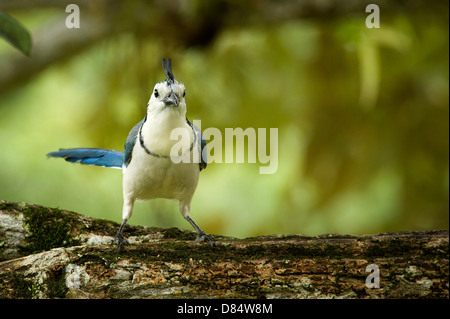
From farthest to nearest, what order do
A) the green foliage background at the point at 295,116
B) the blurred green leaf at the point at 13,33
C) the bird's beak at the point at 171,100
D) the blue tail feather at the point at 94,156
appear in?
1. the green foliage background at the point at 295,116
2. the blue tail feather at the point at 94,156
3. the bird's beak at the point at 171,100
4. the blurred green leaf at the point at 13,33

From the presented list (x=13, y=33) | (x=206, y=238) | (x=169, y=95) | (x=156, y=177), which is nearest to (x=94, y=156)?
(x=156, y=177)

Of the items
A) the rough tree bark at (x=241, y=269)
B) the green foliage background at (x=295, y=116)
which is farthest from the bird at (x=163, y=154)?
the green foliage background at (x=295, y=116)

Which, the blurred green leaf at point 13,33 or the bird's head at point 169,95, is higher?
the blurred green leaf at point 13,33

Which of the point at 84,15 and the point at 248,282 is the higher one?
the point at 84,15

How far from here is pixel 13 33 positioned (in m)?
2.28

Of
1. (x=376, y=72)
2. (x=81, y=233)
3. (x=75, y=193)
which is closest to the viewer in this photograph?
(x=81, y=233)

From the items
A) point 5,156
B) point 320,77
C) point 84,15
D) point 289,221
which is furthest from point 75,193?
point 320,77

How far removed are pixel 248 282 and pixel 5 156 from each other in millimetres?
2906

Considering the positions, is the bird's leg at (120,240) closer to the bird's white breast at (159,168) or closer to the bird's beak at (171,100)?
the bird's white breast at (159,168)

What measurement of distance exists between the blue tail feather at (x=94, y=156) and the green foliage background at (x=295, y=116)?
13.2 inches

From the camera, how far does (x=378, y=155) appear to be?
419 centimetres

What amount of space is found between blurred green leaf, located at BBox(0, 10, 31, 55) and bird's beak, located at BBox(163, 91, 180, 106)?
2.53 feet

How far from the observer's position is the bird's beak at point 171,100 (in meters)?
2.88

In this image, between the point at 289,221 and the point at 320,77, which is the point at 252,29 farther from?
the point at 289,221
